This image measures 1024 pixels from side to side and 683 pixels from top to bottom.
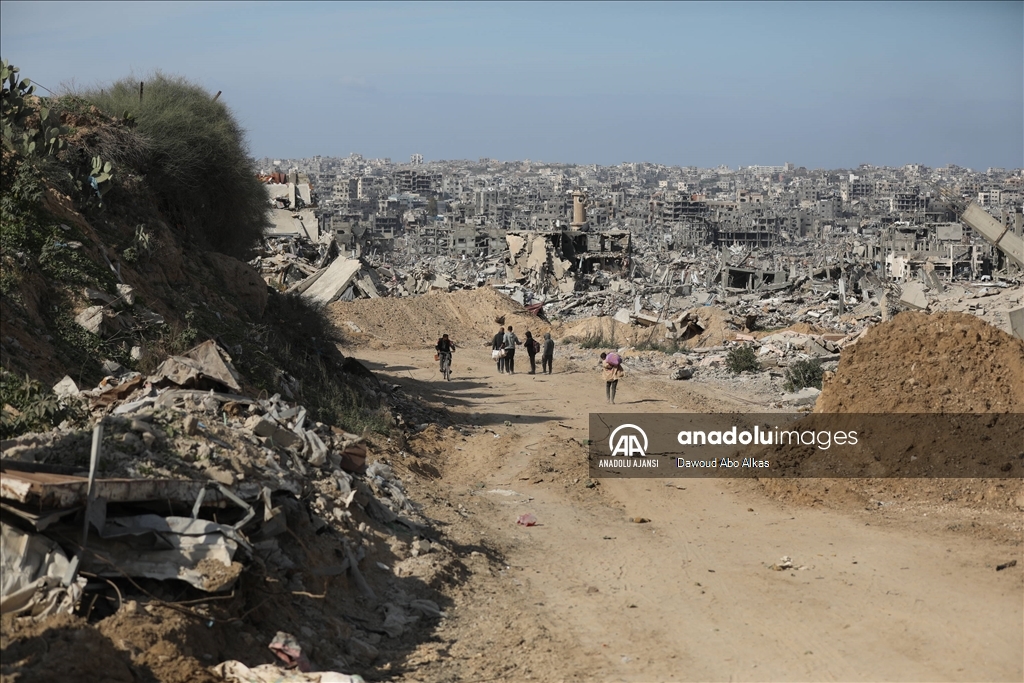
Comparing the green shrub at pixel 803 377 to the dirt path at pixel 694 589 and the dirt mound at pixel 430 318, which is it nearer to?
the dirt path at pixel 694 589

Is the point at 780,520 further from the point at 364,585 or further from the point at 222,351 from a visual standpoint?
the point at 222,351

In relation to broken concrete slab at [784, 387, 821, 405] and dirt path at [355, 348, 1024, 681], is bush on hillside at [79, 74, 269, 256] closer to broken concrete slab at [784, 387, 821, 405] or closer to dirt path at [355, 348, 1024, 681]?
dirt path at [355, 348, 1024, 681]

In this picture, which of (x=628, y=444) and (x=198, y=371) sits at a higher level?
(x=198, y=371)

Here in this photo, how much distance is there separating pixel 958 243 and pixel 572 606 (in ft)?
188

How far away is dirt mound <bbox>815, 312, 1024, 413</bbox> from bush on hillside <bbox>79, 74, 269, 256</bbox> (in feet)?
34.2

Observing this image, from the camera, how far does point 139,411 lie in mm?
8258

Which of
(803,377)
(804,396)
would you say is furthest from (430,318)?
(804,396)

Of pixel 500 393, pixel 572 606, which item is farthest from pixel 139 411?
pixel 500 393

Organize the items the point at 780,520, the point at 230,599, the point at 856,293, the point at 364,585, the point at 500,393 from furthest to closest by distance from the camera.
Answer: the point at 856,293
the point at 500,393
the point at 780,520
the point at 364,585
the point at 230,599

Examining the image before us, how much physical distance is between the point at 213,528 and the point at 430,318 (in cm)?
2569

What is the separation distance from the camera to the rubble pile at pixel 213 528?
580 centimetres

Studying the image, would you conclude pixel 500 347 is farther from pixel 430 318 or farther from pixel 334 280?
pixel 334 280

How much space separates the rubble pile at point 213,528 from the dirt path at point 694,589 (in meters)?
0.66

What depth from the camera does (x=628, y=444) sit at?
1429 centimetres
